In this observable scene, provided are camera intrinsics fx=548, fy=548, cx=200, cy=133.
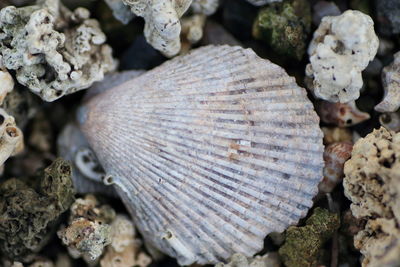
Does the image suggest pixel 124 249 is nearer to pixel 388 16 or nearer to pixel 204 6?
pixel 204 6

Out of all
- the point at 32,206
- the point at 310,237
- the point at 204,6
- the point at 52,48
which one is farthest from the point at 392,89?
the point at 32,206

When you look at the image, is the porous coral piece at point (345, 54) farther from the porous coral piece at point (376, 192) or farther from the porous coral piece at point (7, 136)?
the porous coral piece at point (7, 136)

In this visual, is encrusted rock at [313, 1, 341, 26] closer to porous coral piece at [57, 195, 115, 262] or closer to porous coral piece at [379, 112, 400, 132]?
porous coral piece at [379, 112, 400, 132]

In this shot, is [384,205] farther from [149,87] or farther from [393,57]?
[149,87]

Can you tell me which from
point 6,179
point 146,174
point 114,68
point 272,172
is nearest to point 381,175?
point 272,172

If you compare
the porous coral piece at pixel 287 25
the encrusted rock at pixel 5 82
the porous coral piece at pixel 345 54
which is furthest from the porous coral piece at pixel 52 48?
the porous coral piece at pixel 345 54

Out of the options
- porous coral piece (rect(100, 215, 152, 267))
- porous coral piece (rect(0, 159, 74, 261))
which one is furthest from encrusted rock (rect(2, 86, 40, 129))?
porous coral piece (rect(100, 215, 152, 267))
